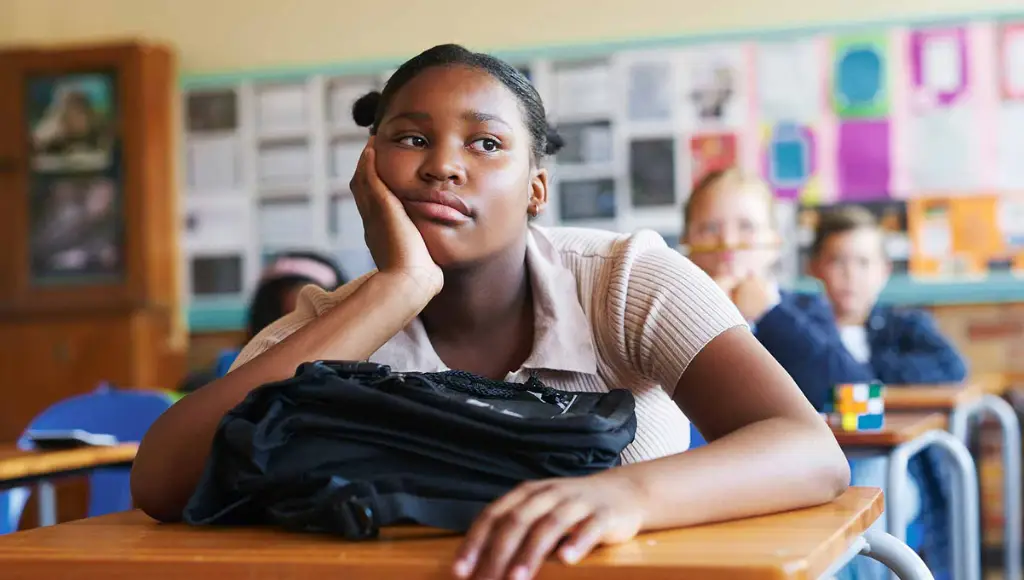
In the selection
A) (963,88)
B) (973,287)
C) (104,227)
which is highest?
(963,88)

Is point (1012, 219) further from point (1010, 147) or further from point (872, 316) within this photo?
point (872, 316)

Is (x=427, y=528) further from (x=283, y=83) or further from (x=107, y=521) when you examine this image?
(x=283, y=83)

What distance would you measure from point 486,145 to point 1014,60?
3.86 meters

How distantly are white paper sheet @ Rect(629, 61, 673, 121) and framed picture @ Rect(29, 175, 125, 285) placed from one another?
2.15 meters

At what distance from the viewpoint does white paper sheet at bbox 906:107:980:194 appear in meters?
4.67

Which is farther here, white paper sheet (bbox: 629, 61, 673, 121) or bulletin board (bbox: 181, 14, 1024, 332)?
white paper sheet (bbox: 629, 61, 673, 121)

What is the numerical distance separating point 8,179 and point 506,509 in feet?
16.4

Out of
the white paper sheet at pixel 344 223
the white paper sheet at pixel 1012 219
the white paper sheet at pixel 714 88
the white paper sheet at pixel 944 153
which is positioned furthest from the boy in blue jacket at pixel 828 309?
the white paper sheet at pixel 344 223

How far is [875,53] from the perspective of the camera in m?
4.76

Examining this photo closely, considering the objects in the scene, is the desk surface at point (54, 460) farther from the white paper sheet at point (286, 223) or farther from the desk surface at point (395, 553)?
the white paper sheet at point (286, 223)

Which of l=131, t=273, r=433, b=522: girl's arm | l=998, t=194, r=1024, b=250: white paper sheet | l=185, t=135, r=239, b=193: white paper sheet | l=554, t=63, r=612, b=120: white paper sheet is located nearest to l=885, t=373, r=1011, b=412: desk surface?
l=998, t=194, r=1024, b=250: white paper sheet

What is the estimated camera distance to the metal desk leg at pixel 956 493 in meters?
2.27

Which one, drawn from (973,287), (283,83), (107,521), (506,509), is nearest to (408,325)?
(107,521)

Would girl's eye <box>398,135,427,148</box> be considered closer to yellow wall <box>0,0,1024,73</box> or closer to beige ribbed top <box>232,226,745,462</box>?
beige ribbed top <box>232,226,745,462</box>
